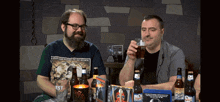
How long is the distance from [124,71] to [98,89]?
2.71 feet

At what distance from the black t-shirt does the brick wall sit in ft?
2.19

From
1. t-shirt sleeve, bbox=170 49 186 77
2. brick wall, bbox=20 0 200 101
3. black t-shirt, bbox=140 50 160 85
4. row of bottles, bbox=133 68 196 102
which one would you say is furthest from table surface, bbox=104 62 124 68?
row of bottles, bbox=133 68 196 102

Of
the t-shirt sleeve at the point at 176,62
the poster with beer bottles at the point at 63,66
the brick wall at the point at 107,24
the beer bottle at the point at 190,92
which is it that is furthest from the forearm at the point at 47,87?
the t-shirt sleeve at the point at 176,62

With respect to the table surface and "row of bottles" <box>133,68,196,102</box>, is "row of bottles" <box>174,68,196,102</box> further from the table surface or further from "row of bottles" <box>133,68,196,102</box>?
the table surface

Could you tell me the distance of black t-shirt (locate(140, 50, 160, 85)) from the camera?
2.07 m

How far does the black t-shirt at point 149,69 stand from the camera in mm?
2068

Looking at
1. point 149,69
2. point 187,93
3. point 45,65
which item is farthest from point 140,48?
point 45,65

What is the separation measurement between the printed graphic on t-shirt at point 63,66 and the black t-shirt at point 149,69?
700 mm

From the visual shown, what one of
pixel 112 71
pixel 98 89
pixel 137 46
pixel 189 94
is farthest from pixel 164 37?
pixel 98 89

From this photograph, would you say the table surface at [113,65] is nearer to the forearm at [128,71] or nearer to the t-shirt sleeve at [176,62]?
the forearm at [128,71]

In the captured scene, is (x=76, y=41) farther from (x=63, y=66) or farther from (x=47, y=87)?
(x=47, y=87)

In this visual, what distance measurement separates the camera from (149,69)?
2.11 m

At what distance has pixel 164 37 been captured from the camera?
104 inches
